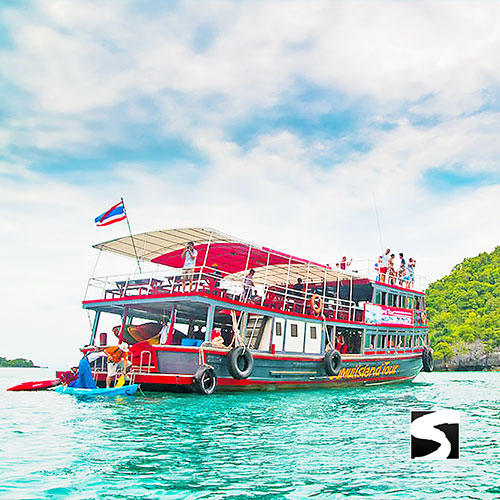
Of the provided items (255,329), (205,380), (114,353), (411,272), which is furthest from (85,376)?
(411,272)

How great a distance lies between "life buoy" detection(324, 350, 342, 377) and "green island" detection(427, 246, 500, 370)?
200 ft

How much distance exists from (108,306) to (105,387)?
3543mm

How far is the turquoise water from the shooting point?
5777 millimetres

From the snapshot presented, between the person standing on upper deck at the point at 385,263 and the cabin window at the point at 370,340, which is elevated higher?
the person standing on upper deck at the point at 385,263

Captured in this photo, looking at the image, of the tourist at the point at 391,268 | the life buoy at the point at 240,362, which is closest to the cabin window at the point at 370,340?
the tourist at the point at 391,268

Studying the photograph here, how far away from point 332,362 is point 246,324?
4652 mm

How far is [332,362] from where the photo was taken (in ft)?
65.1

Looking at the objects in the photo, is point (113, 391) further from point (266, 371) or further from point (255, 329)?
point (255, 329)

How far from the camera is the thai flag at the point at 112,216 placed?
17984 millimetres

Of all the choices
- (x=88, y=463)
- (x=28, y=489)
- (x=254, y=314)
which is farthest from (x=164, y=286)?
(x=28, y=489)

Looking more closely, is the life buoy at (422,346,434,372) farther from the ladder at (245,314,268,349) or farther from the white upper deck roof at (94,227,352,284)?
the ladder at (245,314,268,349)

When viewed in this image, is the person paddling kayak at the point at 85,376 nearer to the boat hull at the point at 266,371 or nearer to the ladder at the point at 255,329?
the boat hull at the point at 266,371

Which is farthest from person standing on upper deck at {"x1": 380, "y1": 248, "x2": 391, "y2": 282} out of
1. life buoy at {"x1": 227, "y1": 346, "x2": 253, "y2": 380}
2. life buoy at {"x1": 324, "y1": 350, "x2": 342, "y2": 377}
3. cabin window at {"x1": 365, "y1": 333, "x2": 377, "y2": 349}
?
life buoy at {"x1": 227, "y1": 346, "x2": 253, "y2": 380}

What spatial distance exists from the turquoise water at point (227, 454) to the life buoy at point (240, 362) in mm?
2719
